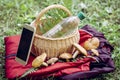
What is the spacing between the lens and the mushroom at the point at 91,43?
2.20m

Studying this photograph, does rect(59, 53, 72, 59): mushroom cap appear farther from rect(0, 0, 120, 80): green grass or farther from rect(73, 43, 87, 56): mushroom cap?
rect(0, 0, 120, 80): green grass

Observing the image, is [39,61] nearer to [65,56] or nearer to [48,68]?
[48,68]

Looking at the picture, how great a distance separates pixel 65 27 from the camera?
2.12m

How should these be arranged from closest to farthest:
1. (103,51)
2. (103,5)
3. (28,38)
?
(28,38) → (103,51) → (103,5)

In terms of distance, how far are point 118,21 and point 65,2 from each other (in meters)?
0.51

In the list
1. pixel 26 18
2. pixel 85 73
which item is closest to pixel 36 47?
pixel 85 73

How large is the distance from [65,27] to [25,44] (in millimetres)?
290

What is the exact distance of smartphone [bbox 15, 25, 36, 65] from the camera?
2.01 meters

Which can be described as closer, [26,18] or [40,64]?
[40,64]

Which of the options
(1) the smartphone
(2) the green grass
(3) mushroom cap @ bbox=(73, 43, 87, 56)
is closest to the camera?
(1) the smartphone

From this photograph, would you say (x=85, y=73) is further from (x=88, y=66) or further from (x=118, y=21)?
Result: (x=118, y=21)

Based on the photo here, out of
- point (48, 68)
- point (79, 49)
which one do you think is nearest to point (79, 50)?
point (79, 49)

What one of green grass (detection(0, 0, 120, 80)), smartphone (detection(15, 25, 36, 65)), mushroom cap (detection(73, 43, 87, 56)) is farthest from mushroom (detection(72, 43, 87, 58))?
green grass (detection(0, 0, 120, 80))

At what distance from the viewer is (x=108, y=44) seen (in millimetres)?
2352
